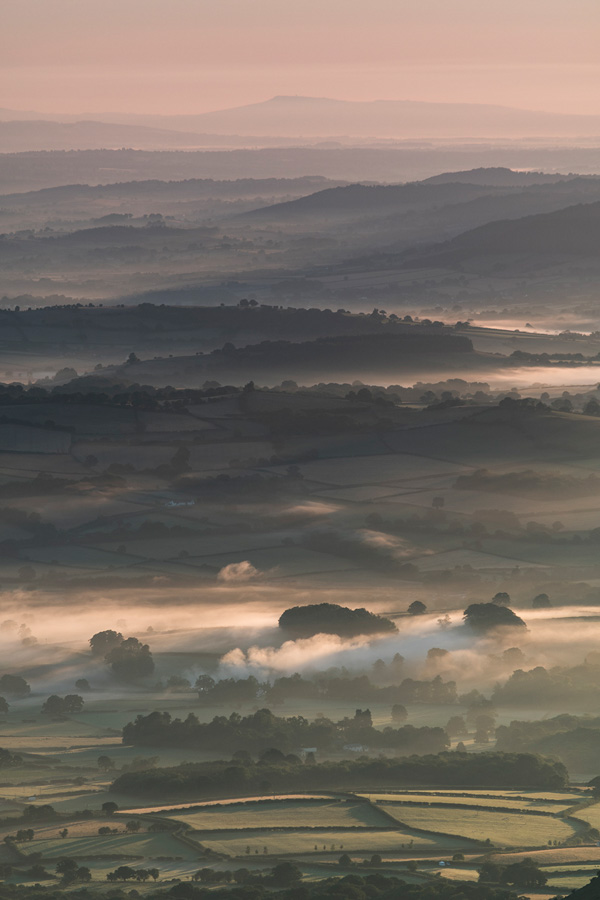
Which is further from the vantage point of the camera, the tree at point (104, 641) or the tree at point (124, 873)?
the tree at point (104, 641)

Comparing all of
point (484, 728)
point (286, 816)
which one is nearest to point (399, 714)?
point (484, 728)

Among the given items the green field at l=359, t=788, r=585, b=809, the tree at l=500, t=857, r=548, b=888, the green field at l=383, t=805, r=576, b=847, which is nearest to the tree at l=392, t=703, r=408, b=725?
the green field at l=359, t=788, r=585, b=809

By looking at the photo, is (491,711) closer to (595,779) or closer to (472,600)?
(595,779)

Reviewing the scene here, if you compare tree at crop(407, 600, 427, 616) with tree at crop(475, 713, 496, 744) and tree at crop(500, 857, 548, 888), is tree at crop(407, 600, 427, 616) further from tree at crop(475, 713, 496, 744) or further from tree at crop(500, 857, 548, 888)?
tree at crop(500, 857, 548, 888)

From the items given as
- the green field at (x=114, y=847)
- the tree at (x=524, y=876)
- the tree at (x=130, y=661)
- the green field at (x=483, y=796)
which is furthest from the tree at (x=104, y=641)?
the tree at (x=524, y=876)

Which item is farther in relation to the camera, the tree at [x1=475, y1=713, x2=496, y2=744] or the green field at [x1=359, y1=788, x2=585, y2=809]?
the tree at [x1=475, y1=713, x2=496, y2=744]

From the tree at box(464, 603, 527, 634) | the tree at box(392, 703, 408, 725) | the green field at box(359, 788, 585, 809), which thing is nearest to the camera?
the green field at box(359, 788, 585, 809)

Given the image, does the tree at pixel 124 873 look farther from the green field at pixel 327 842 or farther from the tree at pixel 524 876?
the tree at pixel 524 876
